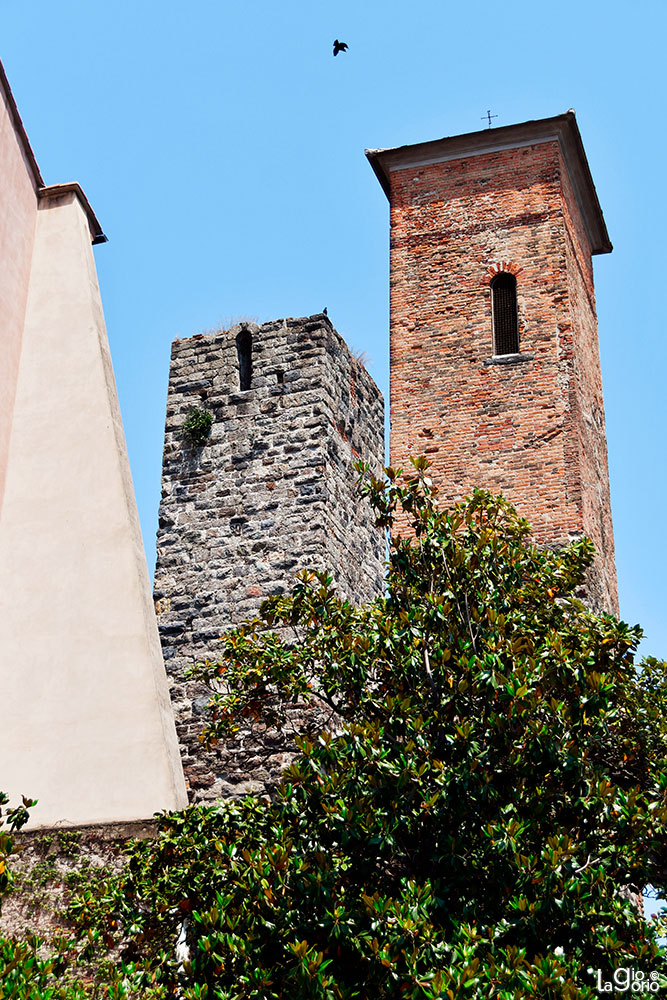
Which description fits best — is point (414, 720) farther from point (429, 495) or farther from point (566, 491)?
point (566, 491)

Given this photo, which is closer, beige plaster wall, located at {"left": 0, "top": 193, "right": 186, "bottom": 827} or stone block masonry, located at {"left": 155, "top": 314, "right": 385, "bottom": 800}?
beige plaster wall, located at {"left": 0, "top": 193, "right": 186, "bottom": 827}

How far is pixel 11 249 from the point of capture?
323 inches

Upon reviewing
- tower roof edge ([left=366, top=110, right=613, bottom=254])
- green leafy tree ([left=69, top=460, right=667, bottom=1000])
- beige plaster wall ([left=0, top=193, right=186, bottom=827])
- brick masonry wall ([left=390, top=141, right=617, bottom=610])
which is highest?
tower roof edge ([left=366, top=110, right=613, bottom=254])

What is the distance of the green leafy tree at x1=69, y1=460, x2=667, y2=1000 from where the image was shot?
5125 mm

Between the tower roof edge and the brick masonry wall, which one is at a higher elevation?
the tower roof edge

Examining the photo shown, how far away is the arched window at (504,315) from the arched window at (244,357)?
633 centimetres

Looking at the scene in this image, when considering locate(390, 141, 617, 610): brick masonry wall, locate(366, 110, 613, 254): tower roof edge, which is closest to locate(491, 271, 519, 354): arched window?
locate(390, 141, 617, 610): brick masonry wall

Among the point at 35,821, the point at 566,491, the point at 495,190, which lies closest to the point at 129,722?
the point at 35,821

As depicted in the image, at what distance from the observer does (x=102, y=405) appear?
770cm

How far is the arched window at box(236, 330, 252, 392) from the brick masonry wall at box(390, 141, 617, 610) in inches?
215

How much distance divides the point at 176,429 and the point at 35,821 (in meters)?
3.59

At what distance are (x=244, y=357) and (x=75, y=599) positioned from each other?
9.73 ft

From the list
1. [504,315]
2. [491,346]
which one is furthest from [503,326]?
[491,346]

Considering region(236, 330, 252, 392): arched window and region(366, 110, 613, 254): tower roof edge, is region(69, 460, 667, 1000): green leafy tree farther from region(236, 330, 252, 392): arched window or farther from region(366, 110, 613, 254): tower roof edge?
region(366, 110, 613, 254): tower roof edge
